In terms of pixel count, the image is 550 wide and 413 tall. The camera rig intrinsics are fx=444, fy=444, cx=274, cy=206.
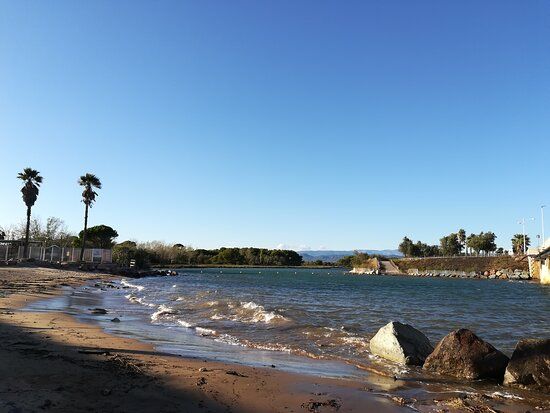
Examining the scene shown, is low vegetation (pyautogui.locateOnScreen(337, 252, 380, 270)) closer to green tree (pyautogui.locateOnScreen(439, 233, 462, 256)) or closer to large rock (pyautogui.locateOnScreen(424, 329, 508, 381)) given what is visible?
green tree (pyautogui.locateOnScreen(439, 233, 462, 256))

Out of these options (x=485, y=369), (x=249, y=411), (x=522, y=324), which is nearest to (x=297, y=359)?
(x=485, y=369)

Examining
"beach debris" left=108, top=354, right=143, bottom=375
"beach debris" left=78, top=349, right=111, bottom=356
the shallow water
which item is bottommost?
the shallow water

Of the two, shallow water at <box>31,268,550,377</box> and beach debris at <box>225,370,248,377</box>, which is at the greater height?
beach debris at <box>225,370,248,377</box>

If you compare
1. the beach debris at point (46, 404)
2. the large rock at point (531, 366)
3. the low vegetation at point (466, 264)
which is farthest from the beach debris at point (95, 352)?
the low vegetation at point (466, 264)

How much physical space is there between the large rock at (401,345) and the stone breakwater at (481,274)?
111892mm

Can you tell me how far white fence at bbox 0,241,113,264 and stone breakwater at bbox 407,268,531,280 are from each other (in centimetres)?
9770

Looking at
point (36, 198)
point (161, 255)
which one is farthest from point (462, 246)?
point (36, 198)

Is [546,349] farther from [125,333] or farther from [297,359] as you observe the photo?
[125,333]

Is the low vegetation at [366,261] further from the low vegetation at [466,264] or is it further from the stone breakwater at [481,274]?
the stone breakwater at [481,274]

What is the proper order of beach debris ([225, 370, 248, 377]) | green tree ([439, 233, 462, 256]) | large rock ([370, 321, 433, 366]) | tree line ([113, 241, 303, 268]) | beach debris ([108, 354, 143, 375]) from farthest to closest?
green tree ([439, 233, 462, 256]) < tree line ([113, 241, 303, 268]) < large rock ([370, 321, 433, 366]) < beach debris ([225, 370, 248, 377]) < beach debris ([108, 354, 143, 375])

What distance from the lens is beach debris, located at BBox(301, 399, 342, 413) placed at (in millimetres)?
7369

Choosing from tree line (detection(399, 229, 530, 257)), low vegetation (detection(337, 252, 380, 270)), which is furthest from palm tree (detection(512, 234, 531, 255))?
low vegetation (detection(337, 252, 380, 270))

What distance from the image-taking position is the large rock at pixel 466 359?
10.5 m

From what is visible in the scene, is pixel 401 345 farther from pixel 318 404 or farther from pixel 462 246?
pixel 462 246
